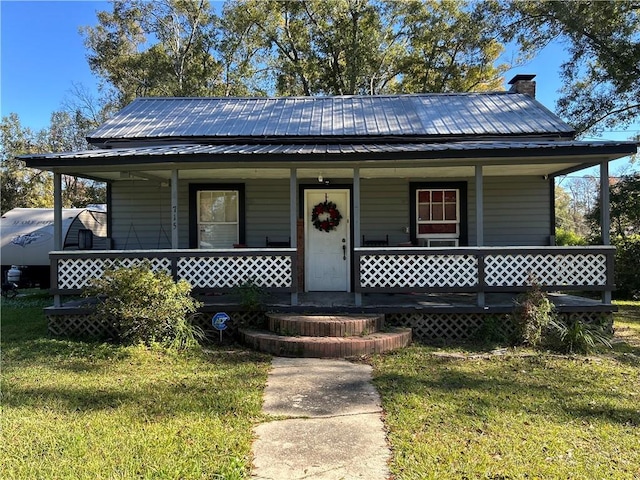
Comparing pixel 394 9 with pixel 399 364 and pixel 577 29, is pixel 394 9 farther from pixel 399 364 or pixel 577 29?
pixel 399 364

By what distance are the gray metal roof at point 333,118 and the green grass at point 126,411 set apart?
4.87 metres

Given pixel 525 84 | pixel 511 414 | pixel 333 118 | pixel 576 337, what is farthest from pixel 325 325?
pixel 525 84

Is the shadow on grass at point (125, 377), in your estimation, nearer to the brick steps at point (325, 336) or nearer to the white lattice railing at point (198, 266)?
the brick steps at point (325, 336)

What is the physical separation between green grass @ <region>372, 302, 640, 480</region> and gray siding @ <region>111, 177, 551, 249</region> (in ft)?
12.0

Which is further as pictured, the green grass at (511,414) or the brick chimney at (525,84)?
the brick chimney at (525,84)

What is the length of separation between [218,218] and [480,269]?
5.45 m

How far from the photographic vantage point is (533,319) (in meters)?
6.48

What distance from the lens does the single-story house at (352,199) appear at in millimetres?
7129

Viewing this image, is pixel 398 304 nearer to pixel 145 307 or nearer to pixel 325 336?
pixel 325 336

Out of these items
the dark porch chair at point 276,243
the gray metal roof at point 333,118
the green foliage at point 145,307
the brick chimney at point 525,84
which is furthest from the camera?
the brick chimney at point 525,84

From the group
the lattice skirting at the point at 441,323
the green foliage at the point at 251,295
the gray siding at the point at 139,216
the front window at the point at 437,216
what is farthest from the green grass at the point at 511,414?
the gray siding at the point at 139,216

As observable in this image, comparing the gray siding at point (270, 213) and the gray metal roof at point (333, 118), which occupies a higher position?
the gray metal roof at point (333, 118)

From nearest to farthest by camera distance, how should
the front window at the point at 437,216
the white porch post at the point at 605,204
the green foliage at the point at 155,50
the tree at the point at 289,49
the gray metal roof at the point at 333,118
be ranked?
the white porch post at the point at 605,204 → the gray metal roof at the point at 333,118 → the front window at the point at 437,216 → the tree at the point at 289,49 → the green foliage at the point at 155,50

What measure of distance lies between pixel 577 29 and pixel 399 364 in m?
13.0
